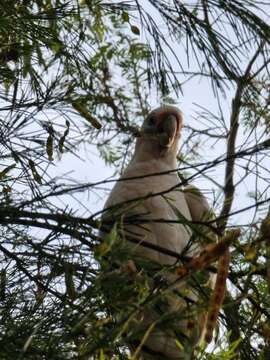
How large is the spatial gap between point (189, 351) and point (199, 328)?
0.29 ft

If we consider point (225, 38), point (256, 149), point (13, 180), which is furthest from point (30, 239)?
point (225, 38)

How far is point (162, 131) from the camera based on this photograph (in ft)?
11.9

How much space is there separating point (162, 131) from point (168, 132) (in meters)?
0.07

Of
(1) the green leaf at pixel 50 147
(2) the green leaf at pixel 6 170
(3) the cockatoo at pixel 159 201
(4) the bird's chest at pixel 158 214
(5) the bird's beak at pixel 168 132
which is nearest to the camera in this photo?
(2) the green leaf at pixel 6 170

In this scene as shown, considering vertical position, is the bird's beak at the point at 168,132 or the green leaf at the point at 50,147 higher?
the bird's beak at the point at 168,132

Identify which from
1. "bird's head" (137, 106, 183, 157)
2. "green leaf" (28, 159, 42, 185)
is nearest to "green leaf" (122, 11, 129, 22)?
"green leaf" (28, 159, 42, 185)

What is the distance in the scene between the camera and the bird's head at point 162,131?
3.55 metres

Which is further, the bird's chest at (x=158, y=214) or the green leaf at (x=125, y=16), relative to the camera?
the bird's chest at (x=158, y=214)

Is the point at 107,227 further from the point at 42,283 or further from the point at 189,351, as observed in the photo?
the point at 189,351

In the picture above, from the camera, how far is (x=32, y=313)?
6.40 ft

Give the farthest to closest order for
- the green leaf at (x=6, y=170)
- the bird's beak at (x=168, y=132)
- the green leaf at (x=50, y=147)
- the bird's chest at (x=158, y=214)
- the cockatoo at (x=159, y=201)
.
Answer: the bird's beak at (x=168, y=132), the bird's chest at (x=158, y=214), the cockatoo at (x=159, y=201), the green leaf at (x=50, y=147), the green leaf at (x=6, y=170)

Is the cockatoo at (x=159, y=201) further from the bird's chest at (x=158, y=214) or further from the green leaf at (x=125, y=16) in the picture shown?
the green leaf at (x=125, y=16)

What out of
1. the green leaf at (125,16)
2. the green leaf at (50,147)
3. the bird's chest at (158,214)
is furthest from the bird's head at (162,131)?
the green leaf at (50,147)

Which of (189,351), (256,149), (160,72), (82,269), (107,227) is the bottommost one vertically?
(189,351)
